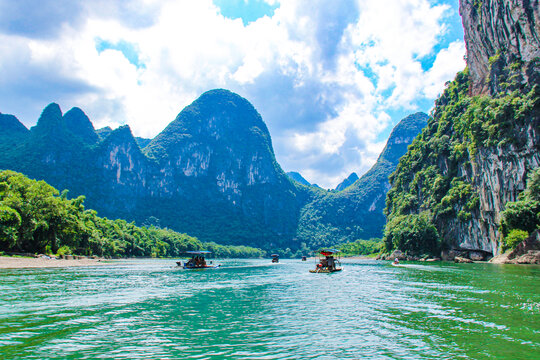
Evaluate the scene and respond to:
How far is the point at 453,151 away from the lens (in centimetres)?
8062

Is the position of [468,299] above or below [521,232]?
below

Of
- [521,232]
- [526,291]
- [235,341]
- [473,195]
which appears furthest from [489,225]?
[235,341]

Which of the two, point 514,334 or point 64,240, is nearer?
point 514,334

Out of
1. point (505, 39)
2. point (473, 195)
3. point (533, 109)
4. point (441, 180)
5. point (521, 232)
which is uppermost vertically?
point (505, 39)

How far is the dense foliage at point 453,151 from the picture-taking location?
188 feet

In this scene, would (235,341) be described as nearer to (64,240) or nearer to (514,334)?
(514,334)

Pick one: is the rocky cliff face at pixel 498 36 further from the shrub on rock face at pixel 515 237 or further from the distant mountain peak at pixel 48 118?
the distant mountain peak at pixel 48 118

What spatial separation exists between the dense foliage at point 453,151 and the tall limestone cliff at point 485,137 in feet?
0.66

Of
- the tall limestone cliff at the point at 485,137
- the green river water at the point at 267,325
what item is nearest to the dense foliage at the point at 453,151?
the tall limestone cliff at the point at 485,137

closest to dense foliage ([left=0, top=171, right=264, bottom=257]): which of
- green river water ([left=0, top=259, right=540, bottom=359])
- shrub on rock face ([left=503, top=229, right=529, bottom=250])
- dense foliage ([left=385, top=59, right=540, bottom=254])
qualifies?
green river water ([left=0, top=259, right=540, bottom=359])

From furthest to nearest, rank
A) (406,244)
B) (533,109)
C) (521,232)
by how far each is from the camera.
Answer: (406,244) → (533,109) → (521,232)

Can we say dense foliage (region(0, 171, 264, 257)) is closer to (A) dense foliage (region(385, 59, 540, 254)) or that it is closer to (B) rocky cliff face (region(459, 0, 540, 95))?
(A) dense foliage (region(385, 59, 540, 254))

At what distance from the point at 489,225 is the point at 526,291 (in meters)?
48.0

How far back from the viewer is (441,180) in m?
84.1
